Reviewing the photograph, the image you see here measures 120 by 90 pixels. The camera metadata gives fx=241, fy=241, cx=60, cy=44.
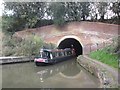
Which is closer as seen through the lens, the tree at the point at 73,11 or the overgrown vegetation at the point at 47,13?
the overgrown vegetation at the point at 47,13

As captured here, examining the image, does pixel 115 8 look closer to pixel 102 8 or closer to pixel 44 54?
pixel 102 8

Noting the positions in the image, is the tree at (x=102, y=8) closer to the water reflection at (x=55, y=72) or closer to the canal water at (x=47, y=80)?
the water reflection at (x=55, y=72)

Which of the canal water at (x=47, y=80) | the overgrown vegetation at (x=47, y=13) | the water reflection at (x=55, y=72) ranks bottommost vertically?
the water reflection at (x=55, y=72)

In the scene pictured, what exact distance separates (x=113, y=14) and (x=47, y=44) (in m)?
8.76

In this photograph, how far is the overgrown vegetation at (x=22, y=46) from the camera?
818 inches

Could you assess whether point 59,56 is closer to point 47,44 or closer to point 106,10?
point 47,44

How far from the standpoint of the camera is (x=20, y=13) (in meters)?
25.2

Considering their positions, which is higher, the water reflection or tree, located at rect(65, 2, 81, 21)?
tree, located at rect(65, 2, 81, 21)

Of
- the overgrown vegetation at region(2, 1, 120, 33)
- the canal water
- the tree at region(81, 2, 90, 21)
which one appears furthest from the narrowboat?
the tree at region(81, 2, 90, 21)

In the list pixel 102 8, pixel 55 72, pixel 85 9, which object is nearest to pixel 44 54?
pixel 55 72

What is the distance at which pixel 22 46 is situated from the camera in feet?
68.5

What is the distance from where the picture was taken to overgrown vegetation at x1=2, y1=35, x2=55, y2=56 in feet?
68.1

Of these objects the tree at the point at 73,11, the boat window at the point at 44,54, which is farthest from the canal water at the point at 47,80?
the tree at the point at 73,11

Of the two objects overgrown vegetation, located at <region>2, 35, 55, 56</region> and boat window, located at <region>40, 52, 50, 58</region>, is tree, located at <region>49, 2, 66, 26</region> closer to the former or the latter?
overgrown vegetation, located at <region>2, 35, 55, 56</region>
